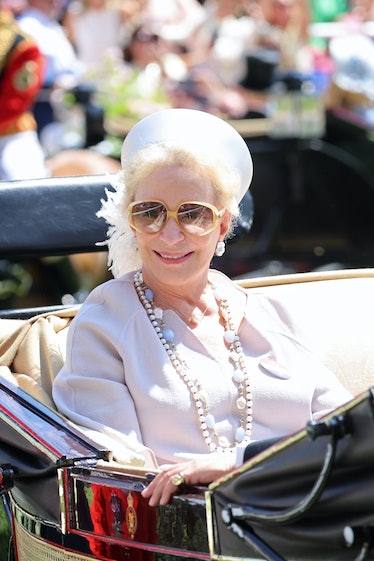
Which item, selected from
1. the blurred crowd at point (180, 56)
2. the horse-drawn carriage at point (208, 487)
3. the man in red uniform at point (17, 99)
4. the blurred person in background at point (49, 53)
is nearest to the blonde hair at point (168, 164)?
the horse-drawn carriage at point (208, 487)

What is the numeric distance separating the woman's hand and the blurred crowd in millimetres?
4848

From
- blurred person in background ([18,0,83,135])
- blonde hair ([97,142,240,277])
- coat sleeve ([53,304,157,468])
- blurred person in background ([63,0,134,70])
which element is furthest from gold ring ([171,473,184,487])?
blurred person in background ([63,0,134,70])

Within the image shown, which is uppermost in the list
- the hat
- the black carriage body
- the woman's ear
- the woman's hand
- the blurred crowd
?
the hat

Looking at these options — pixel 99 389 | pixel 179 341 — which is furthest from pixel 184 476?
pixel 179 341

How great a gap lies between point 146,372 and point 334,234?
5.50 metres

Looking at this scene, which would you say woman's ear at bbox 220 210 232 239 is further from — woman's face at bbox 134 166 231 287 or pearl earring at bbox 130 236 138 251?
pearl earring at bbox 130 236 138 251

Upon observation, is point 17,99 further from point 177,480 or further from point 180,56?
point 177,480

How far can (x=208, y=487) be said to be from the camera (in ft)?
6.81

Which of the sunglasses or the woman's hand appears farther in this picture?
the sunglasses

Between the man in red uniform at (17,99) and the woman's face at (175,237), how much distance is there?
3143mm

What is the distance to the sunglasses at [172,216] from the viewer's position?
2.52m

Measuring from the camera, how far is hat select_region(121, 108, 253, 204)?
2.56m

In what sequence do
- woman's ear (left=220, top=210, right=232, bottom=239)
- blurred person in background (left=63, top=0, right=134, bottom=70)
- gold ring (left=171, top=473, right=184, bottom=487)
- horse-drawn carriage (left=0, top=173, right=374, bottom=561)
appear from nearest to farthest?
horse-drawn carriage (left=0, top=173, right=374, bottom=561) → gold ring (left=171, top=473, right=184, bottom=487) → woman's ear (left=220, top=210, right=232, bottom=239) → blurred person in background (left=63, top=0, right=134, bottom=70)

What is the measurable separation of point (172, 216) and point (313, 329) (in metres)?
0.70
